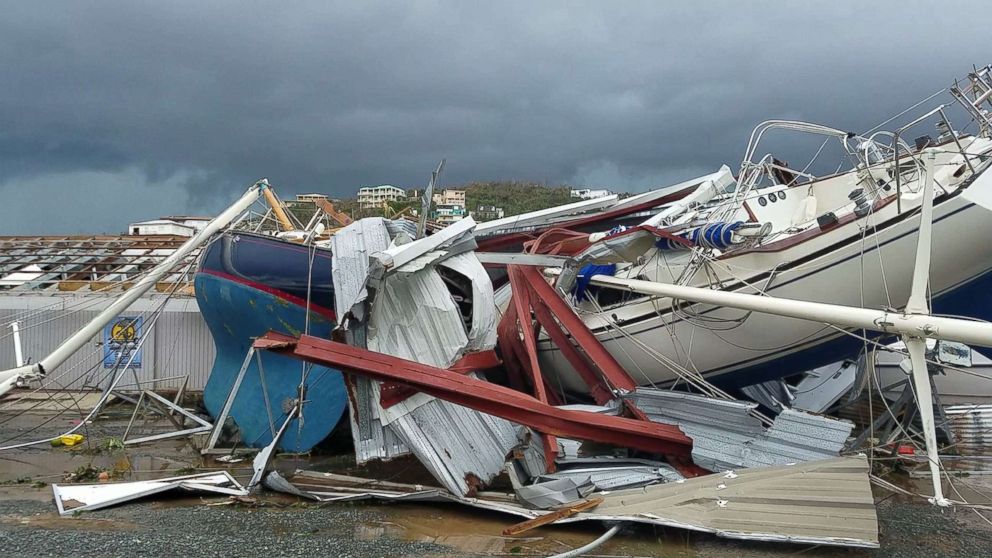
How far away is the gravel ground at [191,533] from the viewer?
6.68 metres

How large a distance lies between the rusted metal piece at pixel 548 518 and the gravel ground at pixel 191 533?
731mm

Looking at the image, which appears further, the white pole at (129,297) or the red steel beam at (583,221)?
the red steel beam at (583,221)

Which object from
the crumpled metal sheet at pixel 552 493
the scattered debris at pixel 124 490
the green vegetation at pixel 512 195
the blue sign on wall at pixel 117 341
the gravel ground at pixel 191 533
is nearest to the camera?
the gravel ground at pixel 191 533

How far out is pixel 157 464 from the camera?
10.8 m

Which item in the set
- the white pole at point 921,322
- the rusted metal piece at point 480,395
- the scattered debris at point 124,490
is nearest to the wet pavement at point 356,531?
the scattered debris at point 124,490

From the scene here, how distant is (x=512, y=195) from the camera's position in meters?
62.6

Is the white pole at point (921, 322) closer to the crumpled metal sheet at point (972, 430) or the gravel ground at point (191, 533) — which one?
the gravel ground at point (191, 533)

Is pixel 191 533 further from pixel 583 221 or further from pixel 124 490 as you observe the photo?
pixel 583 221

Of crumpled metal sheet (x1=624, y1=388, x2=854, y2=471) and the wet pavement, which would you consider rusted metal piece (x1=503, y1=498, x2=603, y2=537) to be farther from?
crumpled metal sheet (x1=624, y1=388, x2=854, y2=471)

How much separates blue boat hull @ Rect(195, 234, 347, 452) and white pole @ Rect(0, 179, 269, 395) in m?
0.40

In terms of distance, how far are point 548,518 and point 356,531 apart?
185 cm

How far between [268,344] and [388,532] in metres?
2.30

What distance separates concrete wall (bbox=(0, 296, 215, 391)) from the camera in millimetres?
16344

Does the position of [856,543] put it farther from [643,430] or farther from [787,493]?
[643,430]
